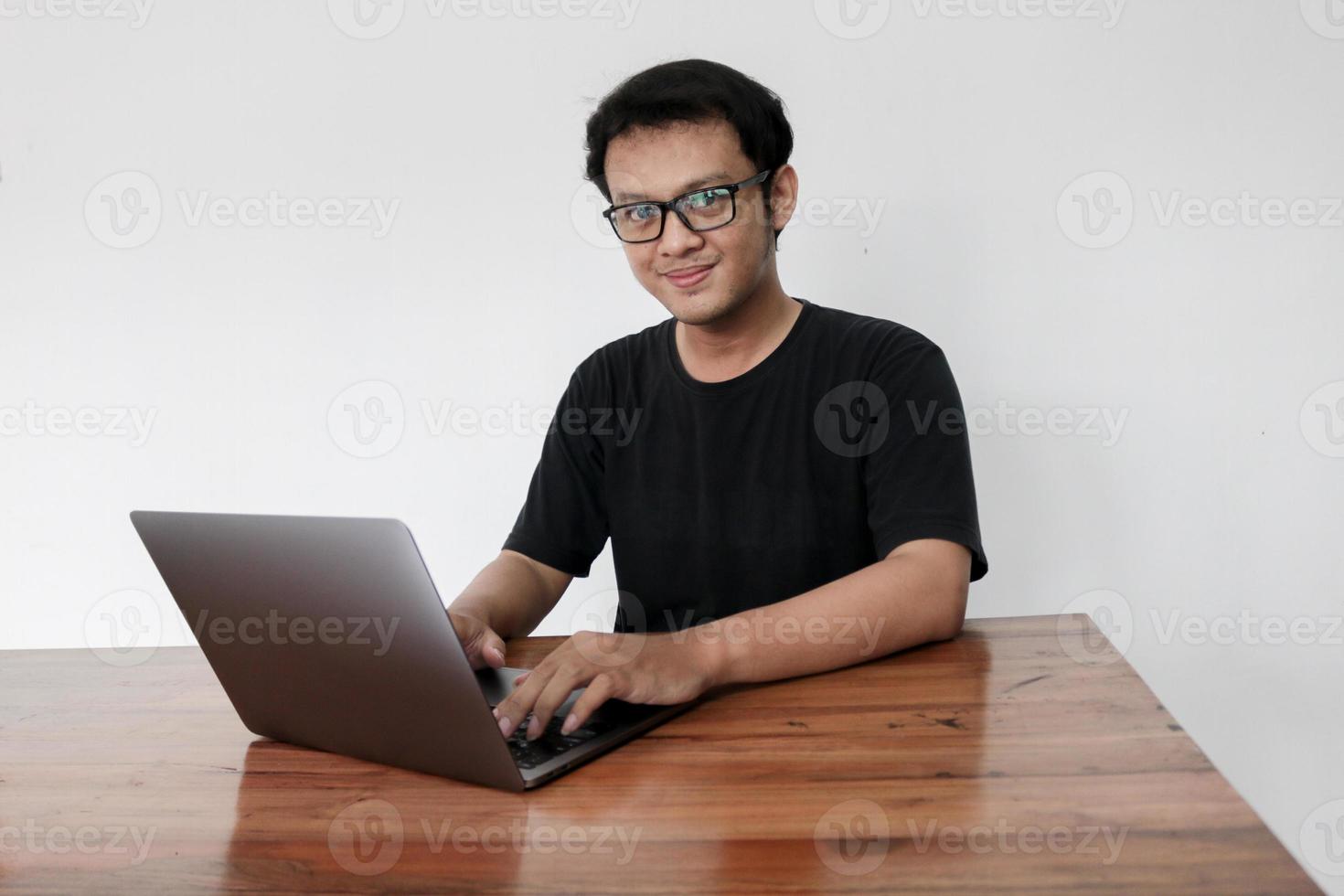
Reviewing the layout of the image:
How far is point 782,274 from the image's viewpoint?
2.46 m

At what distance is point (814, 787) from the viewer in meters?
0.90

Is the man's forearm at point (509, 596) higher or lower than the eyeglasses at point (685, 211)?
lower

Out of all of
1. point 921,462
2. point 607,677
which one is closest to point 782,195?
point 921,462

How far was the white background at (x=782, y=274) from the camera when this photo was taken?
7.76 ft

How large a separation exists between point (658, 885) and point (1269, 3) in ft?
7.54

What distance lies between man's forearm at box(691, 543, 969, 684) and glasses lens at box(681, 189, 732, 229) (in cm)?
57

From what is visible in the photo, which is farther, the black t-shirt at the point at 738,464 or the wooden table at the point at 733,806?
the black t-shirt at the point at 738,464

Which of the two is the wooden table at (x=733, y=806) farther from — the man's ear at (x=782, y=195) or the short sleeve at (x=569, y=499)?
the man's ear at (x=782, y=195)

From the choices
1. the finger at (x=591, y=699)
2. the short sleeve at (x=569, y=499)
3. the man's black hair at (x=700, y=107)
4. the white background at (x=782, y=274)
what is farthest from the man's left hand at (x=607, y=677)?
the white background at (x=782, y=274)

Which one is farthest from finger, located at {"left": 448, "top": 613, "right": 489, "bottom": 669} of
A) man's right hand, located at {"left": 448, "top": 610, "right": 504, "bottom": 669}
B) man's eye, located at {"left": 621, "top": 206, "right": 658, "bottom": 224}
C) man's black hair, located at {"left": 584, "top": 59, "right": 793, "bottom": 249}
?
man's black hair, located at {"left": 584, "top": 59, "right": 793, "bottom": 249}

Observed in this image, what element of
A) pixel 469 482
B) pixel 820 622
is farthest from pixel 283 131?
pixel 820 622

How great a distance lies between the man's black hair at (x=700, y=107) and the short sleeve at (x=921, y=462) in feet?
1.13

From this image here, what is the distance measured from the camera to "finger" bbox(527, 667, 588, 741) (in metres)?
1.04

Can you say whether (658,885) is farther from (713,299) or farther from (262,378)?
(262,378)
